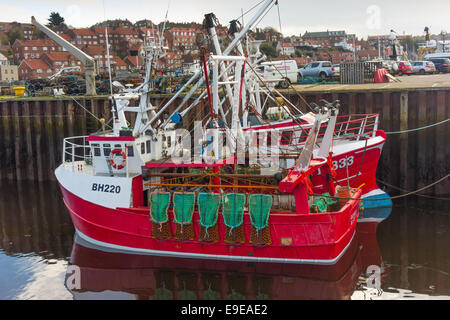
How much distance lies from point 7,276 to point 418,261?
11001 millimetres

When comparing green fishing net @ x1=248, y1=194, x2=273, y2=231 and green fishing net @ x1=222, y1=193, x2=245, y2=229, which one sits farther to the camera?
green fishing net @ x1=222, y1=193, x2=245, y2=229

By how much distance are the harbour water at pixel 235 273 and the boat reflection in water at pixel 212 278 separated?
0.02 m

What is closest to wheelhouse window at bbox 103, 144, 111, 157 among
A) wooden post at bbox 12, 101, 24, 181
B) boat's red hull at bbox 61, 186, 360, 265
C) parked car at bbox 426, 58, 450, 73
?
boat's red hull at bbox 61, 186, 360, 265

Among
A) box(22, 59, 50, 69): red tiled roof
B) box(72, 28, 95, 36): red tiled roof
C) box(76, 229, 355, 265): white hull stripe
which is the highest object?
box(72, 28, 95, 36): red tiled roof

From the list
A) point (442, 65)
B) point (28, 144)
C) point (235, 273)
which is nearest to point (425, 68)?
point (442, 65)

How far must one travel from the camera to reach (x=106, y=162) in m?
15.6

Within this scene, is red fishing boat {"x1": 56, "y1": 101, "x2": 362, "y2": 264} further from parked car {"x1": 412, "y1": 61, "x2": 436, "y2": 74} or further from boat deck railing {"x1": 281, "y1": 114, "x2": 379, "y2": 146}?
parked car {"x1": 412, "y1": 61, "x2": 436, "y2": 74}

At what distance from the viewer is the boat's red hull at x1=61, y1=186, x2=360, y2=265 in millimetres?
13148

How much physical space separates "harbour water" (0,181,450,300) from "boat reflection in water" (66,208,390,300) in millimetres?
24

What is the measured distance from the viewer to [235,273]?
43.7ft

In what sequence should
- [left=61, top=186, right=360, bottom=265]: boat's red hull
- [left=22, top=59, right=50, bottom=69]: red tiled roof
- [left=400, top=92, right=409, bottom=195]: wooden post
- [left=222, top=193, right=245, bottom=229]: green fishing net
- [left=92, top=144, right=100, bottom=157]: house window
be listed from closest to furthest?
[left=61, top=186, right=360, bottom=265]: boat's red hull → [left=222, top=193, right=245, bottom=229]: green fishing net → [left=92, top=144, right=100, bottom=157]: house window → [left=400, top=92, right=409, bottom=195]: wooden post → [left=22, top=59, right=50, bottom=69]: red tiled roof

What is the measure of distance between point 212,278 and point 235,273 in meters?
0.62
